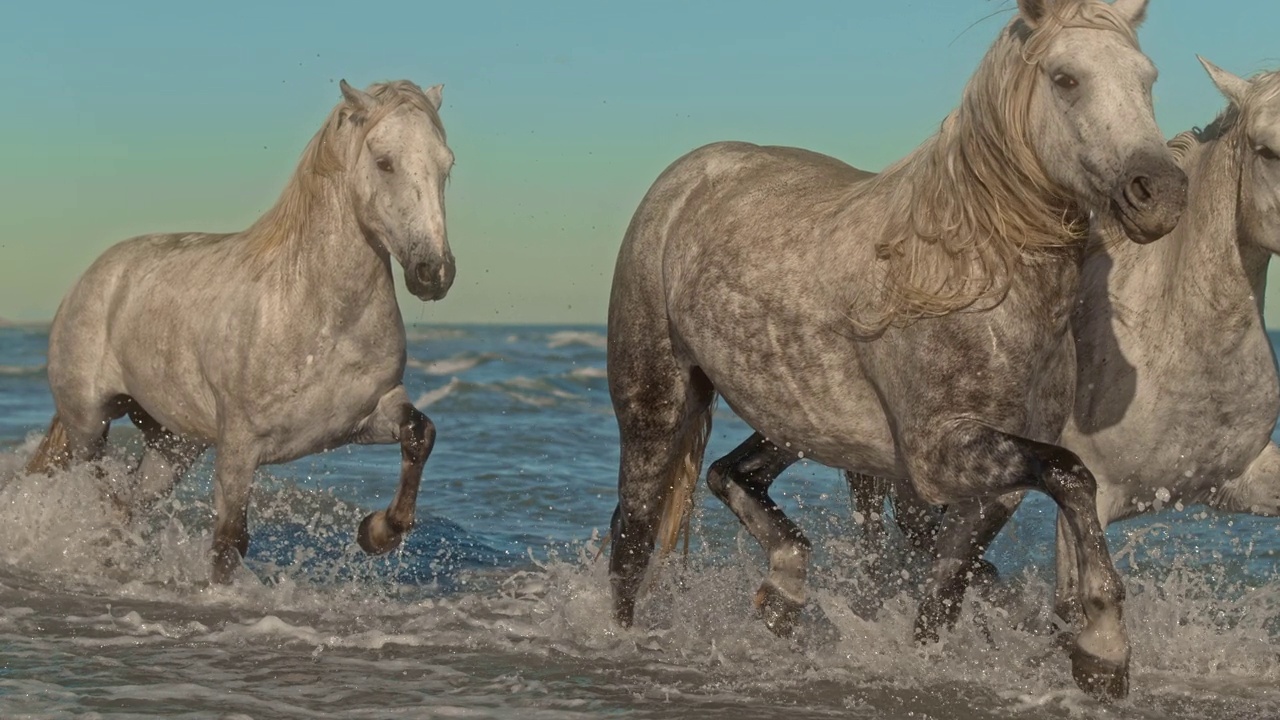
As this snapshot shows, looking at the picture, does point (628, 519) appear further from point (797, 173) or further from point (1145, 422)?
point (1145, 422)

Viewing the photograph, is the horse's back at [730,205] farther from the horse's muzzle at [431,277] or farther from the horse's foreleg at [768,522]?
the horse's foreleg at [768,522]

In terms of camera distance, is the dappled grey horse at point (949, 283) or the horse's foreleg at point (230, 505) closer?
the dappled grey horse at point (949, 283)

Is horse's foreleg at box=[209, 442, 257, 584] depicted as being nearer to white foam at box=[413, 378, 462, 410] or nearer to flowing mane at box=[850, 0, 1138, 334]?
flowing mane at box=[850, 0, 1138, 334]

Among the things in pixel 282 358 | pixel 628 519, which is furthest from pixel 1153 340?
pixel 282 358

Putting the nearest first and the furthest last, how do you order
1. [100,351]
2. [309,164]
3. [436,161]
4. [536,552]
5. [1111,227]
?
[1111,227] < [436,161] < [309,164] < [100,351] < [536,552]

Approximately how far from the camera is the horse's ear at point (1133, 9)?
14.9 feet

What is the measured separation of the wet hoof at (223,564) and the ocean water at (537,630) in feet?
0.21

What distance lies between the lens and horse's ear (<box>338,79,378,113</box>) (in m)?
6.43

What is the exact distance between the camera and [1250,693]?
17.3 feet

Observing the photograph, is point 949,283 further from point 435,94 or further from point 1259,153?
point 435,94

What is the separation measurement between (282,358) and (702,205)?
1.99 metres

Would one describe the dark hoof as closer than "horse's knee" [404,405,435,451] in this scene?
Yes

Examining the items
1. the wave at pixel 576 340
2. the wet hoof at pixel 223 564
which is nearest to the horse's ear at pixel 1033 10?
the wet hoof at pixel 223 564

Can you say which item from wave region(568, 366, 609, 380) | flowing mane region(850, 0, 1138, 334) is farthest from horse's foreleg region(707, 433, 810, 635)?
wave region(568, 366, 609, 380)
